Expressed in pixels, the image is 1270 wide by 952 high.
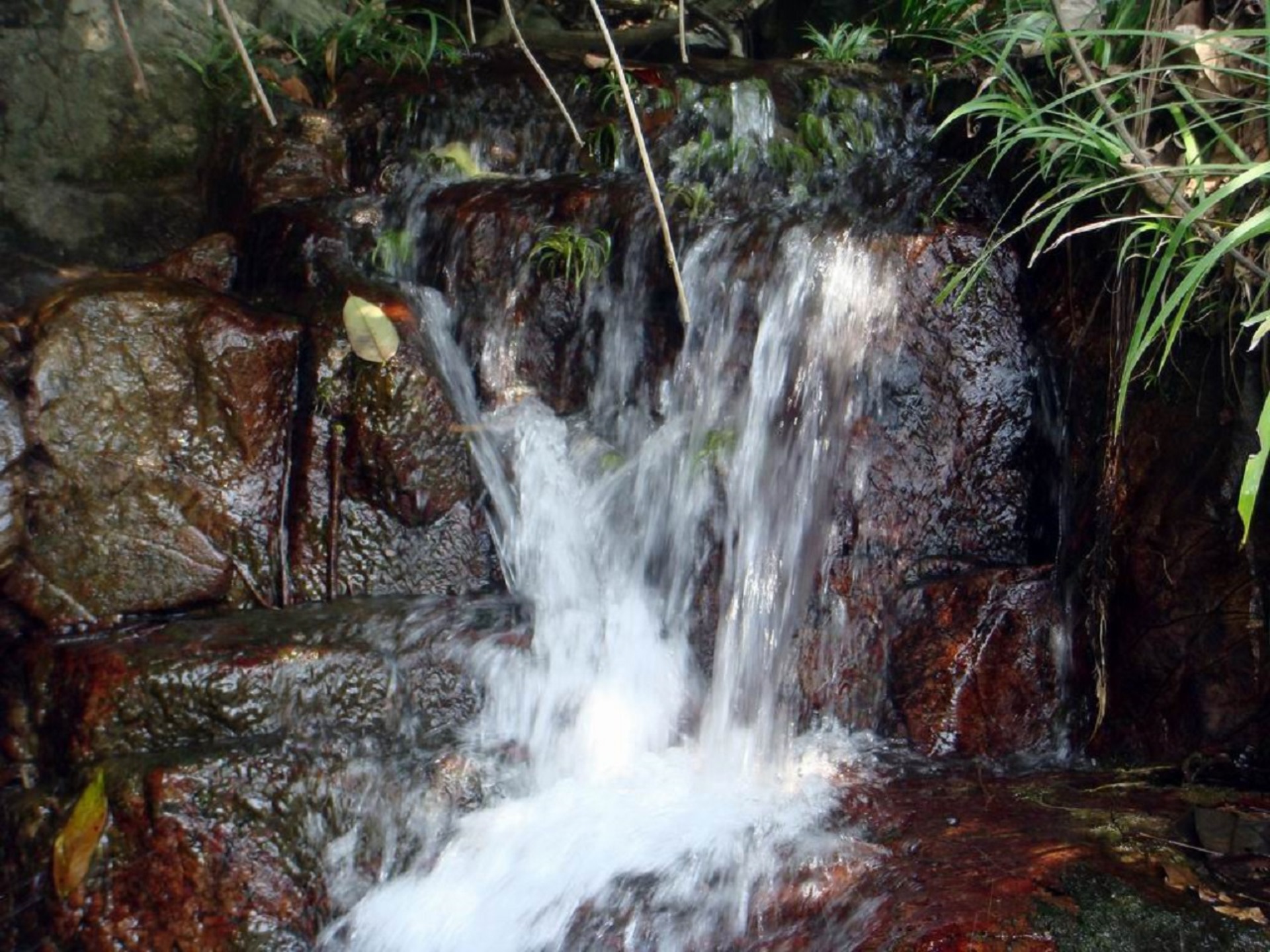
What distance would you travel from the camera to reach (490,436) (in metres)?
4.05

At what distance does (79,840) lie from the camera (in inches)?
110

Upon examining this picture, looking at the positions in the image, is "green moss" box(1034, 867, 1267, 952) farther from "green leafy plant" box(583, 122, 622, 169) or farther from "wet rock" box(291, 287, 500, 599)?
"green leafy plant" box(583, 122, 622, 169)

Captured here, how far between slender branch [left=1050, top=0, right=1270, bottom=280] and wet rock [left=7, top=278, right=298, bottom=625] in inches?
101

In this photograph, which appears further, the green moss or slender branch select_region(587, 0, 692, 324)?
slender branch select_region(587, 0, 692, 324)

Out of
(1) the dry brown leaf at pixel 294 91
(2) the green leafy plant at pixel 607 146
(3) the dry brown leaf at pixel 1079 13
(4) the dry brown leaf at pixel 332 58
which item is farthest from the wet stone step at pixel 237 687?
(4) the dry brown leaf at pixel 332 58

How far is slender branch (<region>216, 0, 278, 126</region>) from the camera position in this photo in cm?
479

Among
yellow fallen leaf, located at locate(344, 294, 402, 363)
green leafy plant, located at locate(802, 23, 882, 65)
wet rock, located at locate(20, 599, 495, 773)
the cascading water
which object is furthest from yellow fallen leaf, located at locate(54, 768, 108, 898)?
green leafy plant, located at locate(802, 23, 882, 65)

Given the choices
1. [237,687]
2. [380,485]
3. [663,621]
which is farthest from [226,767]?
[663,621]

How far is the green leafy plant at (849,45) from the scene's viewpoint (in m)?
5.82

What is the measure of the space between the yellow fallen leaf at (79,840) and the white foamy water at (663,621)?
2.15 feet

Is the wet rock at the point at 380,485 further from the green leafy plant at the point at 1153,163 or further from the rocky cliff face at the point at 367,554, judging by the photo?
the green leafy plant at the point at 1153,163

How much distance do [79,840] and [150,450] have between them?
4.18ft

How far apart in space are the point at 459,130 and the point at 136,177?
1.65m

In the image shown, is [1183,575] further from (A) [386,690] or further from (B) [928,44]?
(B) [928,44]
